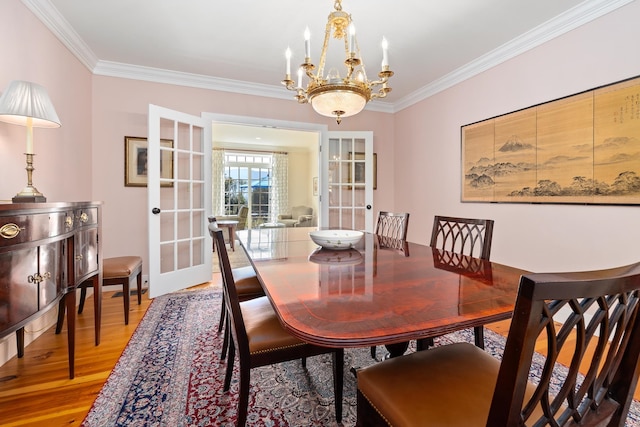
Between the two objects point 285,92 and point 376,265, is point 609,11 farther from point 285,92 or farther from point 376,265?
point 285,92

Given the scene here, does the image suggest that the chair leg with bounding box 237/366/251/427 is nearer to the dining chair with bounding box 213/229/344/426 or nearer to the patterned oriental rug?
the dining chair with bounding box 213/229/344/426

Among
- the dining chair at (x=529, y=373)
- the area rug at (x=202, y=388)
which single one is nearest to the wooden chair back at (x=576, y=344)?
the dining chair at (x=529, y=373)

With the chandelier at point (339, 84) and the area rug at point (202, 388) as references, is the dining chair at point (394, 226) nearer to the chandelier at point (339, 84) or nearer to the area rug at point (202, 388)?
the area rug at point (202, 388)

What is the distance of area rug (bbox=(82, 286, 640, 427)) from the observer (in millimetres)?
1374

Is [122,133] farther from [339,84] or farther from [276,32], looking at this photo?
[339,84]

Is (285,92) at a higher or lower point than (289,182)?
higher

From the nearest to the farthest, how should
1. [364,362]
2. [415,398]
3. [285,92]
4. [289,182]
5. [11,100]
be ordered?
1. [415,398]
2. [11,100]
3. [364,362]
4. [285,92]
5. [289,182]

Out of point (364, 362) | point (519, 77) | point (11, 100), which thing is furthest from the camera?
point (519, 77)

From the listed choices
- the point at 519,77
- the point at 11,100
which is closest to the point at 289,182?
the point at 519,77

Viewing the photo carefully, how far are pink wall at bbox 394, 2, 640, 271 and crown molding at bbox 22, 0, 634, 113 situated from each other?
2.8 inches

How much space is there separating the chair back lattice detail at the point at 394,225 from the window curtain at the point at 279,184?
18.8 ft

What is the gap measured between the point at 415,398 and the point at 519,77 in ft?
10.1

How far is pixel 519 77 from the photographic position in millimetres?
2754

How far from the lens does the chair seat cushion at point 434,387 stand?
791mm
